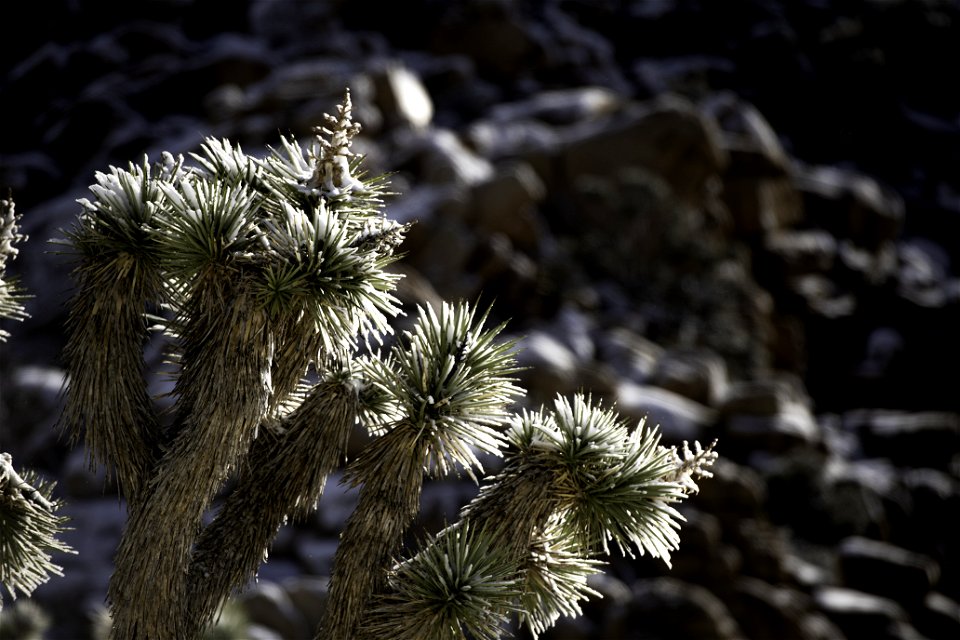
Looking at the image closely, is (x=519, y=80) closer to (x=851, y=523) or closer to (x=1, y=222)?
(x=851, y=523)

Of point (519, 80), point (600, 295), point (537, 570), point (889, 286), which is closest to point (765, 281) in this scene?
point (889, 286)

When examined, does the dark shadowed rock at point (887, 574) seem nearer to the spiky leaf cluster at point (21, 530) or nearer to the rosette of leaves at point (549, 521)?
the rosette of leaves at point (549, 521)

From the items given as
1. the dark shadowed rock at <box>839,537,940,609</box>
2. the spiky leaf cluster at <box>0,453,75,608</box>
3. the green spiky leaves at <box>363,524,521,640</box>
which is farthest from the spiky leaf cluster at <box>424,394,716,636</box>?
the dark shadowed rock at <box>839,537,940,609</box>

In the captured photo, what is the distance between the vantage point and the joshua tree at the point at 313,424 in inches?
216

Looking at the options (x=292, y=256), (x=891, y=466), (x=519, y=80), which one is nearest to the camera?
(x=292, y=256)

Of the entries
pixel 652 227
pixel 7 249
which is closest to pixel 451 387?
pixel 7 249

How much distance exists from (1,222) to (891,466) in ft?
94.6

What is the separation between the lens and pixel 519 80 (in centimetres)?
4556

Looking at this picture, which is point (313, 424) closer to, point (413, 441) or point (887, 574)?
point (413, 441)

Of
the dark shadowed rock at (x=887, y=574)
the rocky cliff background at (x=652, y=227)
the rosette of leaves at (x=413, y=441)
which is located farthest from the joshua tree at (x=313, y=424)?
the dark shadowed rock at (x=887, y=574)

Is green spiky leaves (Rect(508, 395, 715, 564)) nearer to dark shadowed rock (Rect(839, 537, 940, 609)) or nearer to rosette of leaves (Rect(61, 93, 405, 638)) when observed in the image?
rosette of leaves (Rect(61, 93, 405, 638))

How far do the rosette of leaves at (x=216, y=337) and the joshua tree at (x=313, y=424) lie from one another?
0.01m

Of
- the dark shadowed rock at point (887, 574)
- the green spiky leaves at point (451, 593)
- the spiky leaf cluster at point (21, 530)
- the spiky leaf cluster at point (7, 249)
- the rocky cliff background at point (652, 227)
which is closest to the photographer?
the green spiky leaves at point (451, 593)

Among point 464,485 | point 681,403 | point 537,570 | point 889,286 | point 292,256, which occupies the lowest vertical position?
point 889,286
